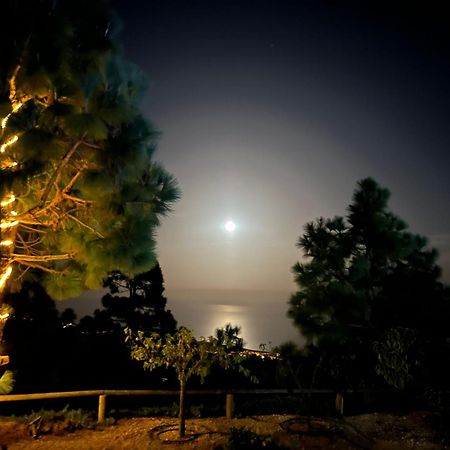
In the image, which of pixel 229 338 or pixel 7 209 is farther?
pixel 229 338

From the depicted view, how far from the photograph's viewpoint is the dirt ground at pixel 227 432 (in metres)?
5.50

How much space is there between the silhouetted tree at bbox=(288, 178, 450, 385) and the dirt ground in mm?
1962

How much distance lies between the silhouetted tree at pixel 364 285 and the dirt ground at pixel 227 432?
1962 mm

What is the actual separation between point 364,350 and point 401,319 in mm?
1235

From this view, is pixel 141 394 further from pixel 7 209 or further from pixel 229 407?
pixel 7 209

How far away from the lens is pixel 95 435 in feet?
19.6

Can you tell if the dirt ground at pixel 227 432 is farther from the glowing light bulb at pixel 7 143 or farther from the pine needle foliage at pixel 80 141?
the glowing light bulb at pixel 7 143

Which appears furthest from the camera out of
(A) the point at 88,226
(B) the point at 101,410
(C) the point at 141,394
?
(C) the point at 141,394

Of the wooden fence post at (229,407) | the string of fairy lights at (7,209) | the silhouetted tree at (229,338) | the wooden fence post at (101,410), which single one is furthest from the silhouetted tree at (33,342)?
the silhouetted tree at (229,338)

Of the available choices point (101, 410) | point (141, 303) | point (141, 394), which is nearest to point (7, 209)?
point (101, 410)

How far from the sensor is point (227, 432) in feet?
21.0

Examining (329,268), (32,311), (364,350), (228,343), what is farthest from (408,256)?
(32,311)

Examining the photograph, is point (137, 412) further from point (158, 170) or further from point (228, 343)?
point (158, 170)

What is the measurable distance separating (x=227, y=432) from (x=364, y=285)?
549 cm
